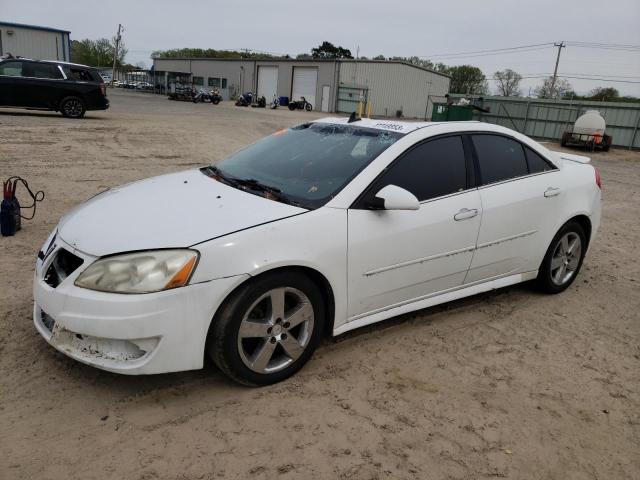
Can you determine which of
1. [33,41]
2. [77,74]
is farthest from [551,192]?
[33,41]

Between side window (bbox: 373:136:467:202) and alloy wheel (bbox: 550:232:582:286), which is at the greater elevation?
side window (bbox: 373:136:467:202)

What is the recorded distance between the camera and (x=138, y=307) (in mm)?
2602

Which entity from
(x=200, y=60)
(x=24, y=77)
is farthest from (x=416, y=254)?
(x=200, y=60)

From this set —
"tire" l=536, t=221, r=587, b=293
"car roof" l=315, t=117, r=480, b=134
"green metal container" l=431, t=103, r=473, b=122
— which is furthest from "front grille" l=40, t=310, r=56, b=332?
"green metal container" l=431, t=103, r=473, b=122

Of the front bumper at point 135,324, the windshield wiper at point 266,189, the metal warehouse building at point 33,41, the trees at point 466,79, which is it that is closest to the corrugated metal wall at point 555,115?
the windshield wiper at point 266,189

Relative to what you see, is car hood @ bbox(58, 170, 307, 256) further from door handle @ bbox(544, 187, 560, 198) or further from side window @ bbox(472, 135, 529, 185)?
door handle @ bbox(544, 187, 560, 198)

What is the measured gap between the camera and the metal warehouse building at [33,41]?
34.4m

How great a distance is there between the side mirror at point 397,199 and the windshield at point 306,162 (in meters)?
0.27

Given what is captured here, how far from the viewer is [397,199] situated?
3.22 metres

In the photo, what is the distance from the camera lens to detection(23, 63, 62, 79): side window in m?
16.0

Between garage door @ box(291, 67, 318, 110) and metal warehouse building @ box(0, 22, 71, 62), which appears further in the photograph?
garage door @ box(291, 67, 318, 110)

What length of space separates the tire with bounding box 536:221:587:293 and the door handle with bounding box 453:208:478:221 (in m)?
1.19

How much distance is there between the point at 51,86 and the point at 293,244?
646 inches

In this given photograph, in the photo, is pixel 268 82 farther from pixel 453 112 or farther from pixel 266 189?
pixel 266 189
